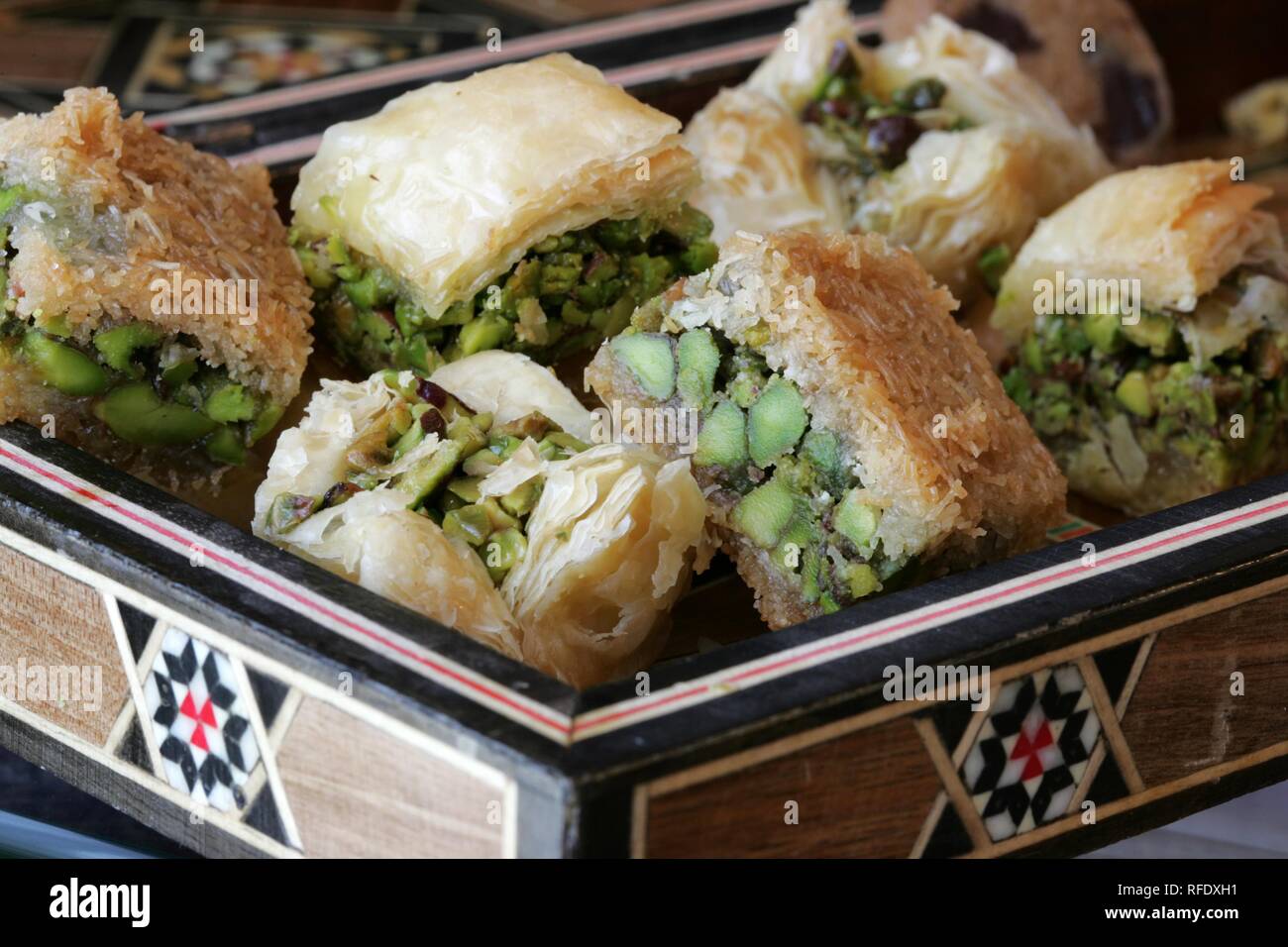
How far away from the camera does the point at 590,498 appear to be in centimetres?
258

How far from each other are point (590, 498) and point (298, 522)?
1.51ft

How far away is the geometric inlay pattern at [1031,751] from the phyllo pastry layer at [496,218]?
1185 millimetres

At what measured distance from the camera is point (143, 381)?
Answer: 2746 mm

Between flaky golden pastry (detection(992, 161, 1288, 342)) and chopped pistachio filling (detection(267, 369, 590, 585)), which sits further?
flaky golden pastry (detection(992, 161, 1288, 342))

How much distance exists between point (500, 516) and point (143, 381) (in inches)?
25.8

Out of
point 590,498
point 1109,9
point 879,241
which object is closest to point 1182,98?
point 1109,9

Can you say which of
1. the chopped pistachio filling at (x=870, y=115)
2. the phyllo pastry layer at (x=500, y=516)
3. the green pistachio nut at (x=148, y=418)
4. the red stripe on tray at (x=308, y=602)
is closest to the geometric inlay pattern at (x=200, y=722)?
the red stripe on tray at (x=308, y=602)

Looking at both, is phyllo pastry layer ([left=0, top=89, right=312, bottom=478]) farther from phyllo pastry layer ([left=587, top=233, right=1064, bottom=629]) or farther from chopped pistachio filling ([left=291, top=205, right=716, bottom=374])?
phyllo pastry layer ([left=587, top=233, right=1064, bottom=629])

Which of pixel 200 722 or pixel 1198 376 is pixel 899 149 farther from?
pixel 200 722

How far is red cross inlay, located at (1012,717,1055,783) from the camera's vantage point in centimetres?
234

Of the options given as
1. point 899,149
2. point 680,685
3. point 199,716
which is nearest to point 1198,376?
point 899,149

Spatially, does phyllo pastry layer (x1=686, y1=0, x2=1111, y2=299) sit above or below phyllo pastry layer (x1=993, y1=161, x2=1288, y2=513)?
above

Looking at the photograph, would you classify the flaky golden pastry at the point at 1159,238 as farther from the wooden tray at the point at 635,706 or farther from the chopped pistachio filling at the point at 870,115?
the wooden tray at the point at 635,706

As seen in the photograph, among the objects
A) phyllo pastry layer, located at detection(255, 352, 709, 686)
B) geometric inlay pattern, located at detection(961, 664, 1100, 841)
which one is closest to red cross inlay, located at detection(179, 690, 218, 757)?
phyllo pastry layer, located at detection(255, 352, 709, 686)
